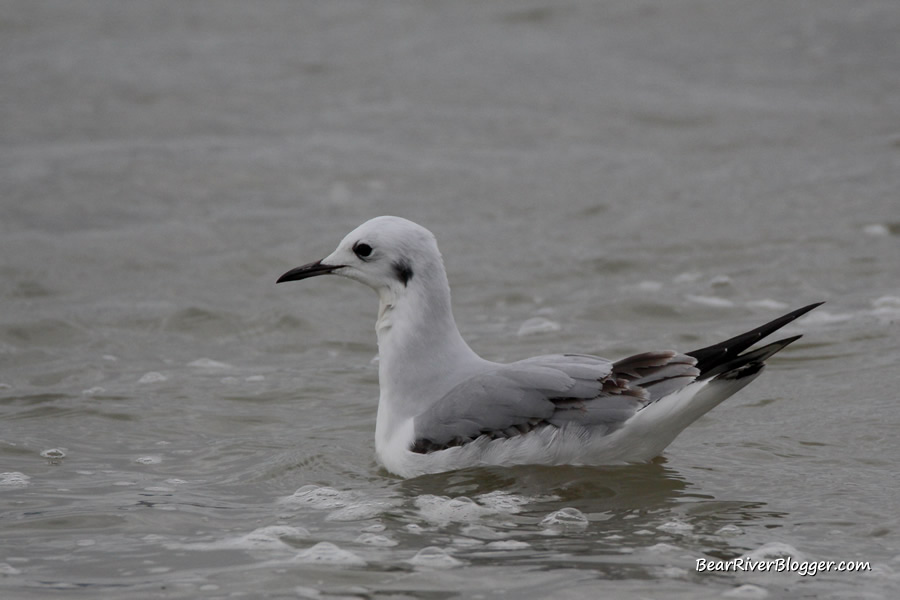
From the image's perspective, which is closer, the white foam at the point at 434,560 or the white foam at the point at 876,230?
the white foam at the point at 434,560

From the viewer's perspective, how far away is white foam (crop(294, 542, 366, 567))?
4547 millimetres

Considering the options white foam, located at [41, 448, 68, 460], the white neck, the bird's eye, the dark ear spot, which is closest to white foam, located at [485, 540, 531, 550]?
the white neck

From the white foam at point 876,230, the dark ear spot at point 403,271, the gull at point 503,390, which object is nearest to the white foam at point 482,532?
the gull at point 503,390

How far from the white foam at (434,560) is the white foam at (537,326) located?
359cm

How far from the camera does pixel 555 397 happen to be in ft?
17.8

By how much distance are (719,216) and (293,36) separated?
7669 mm

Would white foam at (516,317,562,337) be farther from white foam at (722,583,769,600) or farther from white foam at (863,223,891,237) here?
white foam at (722,583,769,600)

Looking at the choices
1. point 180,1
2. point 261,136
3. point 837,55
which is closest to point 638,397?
point 261,136

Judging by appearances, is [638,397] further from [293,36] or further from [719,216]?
[293,36]

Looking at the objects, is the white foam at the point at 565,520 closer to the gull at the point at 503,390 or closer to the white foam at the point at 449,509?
the white foam at the point at 449,509

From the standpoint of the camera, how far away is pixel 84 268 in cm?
964

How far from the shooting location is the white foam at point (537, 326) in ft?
26.7

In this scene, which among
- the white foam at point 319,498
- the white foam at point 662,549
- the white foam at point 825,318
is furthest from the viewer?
the white foam at point 825,318

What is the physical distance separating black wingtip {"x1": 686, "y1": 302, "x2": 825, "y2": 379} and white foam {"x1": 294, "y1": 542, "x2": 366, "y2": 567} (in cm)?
173
